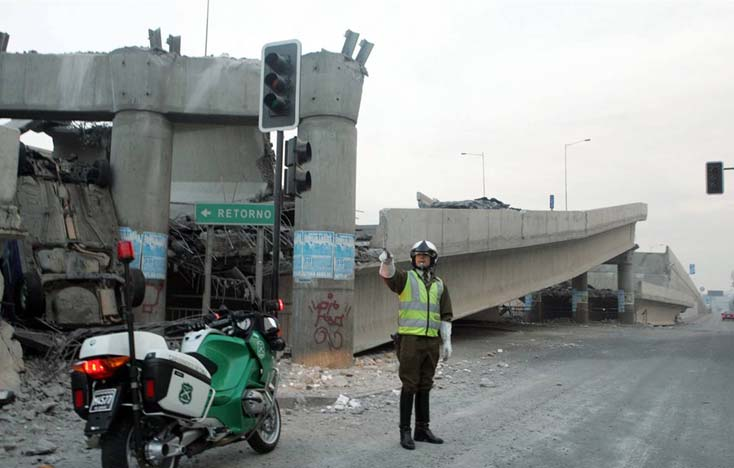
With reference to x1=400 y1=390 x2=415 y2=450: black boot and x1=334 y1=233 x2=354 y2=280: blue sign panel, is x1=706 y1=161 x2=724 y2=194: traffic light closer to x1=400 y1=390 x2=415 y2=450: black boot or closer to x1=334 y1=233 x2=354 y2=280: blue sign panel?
x1=334 y1=233 x2=354 y2=280: blue sign panel

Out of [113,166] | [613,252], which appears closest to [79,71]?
[113,166]

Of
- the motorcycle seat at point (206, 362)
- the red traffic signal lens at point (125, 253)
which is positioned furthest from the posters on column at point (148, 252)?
the red traffic signal lens at point (125, 253)

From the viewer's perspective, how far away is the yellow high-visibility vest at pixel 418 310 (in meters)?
6.21

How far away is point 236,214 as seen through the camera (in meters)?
11.0

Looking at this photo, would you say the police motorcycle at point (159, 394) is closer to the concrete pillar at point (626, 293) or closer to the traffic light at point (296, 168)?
the traffic light at point (296, 168)

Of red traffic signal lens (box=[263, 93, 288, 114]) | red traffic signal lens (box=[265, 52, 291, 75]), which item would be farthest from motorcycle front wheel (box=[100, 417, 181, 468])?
red traffic signal lens (box=[265, 52, 291, 75])

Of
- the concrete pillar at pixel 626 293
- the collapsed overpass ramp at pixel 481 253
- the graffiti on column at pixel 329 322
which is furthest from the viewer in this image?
the concrete pillar at pixel 626 293

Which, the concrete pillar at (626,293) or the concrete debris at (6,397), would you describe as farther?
the concrete pillar at (626,293)

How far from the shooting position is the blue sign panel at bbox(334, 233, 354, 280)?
36.4 ft

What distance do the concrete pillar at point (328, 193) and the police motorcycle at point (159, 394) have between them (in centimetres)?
538

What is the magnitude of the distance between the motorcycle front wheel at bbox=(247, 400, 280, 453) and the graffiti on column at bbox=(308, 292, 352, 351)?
473 centimetres

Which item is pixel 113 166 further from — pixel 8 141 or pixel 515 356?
pixel 515 356

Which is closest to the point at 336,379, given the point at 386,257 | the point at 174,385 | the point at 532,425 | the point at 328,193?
the point at 328,193

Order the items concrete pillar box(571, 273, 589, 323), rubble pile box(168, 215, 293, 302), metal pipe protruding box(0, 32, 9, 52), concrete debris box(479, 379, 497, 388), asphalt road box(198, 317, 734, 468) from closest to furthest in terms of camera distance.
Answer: asphalt road box(198, 317, 734, 468) < concrete debris box(479, 379, 497, 388) < metal pipe protruding box(0, 32, 9, 52) < rubble pile box(168, 215, 293, 302) < concrete pillar box(571, 273, 589, 323)
